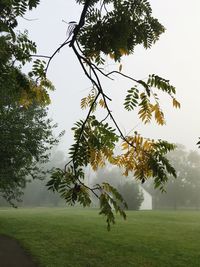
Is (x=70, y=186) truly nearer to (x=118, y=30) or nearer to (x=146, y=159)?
(x=146, y=159)

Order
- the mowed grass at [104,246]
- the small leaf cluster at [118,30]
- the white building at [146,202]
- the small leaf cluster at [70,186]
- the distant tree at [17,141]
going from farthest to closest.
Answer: the white building at [146,202]
the distant tree at [17,141]
the mowed grass at [104,246]
the small leaf cluster at [118,30]
the small leaf cluster at [70,186]

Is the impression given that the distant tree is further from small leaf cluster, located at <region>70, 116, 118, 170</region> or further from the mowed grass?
small leaf cluster, located at <region>70, 116, 118, 170</region>

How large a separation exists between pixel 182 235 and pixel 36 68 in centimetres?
2385

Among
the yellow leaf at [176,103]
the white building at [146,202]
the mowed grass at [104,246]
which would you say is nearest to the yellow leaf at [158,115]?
the yellow leaf at [176,103]

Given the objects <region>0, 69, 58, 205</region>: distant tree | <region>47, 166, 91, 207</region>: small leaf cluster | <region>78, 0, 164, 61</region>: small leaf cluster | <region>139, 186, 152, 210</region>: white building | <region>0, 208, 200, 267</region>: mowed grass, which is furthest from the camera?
<region>139, 186, 152, 210</region>: white building

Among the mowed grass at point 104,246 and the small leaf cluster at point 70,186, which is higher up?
the small leaf cluster at point 70,186

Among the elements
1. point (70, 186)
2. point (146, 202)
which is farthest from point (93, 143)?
point (146, 202)

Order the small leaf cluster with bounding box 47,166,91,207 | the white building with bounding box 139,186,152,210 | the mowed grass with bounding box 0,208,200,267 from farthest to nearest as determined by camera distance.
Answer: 1. the white building with bounding box 139,186,152,210
2. the mowed grass with bounding box 0,208,200,267
3. the small leaf cluster with bounding box 47,166,91,207

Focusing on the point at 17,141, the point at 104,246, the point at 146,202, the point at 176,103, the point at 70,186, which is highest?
the point at 17,141

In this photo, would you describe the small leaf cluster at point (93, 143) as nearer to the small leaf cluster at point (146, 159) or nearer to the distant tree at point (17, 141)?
the small leaf cluster at point (146, 159)

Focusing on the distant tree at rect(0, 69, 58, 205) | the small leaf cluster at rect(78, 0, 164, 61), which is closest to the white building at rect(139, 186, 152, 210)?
the distant tree at rect(0, 69, 58, 205)

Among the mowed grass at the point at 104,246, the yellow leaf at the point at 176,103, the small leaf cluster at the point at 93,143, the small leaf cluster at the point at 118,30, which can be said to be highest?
the small leaf cluster at the point at 118,30

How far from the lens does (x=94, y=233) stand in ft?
78.0

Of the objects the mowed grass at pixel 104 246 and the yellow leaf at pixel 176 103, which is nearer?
the yellow leaf at pixel 176 103
